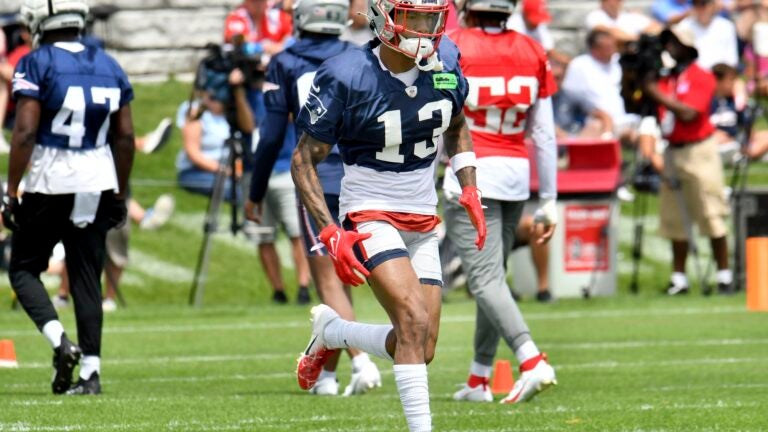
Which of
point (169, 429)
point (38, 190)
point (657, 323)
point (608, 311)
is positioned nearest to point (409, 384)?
point (169, 429)

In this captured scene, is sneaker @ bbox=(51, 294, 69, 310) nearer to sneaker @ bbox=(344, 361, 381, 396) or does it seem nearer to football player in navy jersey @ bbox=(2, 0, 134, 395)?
football player in navy jersey @ bbox=(2, 0, 134, 395)

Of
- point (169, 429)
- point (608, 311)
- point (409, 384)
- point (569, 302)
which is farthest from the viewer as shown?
point (569, 302)

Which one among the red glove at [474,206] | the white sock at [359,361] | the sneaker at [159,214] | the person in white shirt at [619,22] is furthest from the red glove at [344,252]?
the person in white shirt at [619,22]

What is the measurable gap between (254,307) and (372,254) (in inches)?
339

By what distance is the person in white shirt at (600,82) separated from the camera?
750 inches

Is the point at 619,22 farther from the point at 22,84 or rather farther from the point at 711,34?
the point at 22,84

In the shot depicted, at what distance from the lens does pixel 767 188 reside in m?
17.6

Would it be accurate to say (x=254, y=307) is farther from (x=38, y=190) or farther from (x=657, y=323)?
(x=38, y=190)

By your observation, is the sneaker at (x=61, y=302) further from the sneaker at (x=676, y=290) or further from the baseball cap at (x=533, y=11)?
the sneaker at (x=676, y=290)

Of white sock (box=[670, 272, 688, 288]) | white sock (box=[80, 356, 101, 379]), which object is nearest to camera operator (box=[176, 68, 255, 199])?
white sock (box=[670, 272, 688, 288])

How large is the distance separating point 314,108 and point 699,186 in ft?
32.8

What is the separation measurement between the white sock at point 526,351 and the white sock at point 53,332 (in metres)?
2.47

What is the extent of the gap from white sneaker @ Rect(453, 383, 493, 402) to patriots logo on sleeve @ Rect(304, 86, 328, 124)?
267cm

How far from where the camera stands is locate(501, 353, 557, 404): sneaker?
29.6 feet
